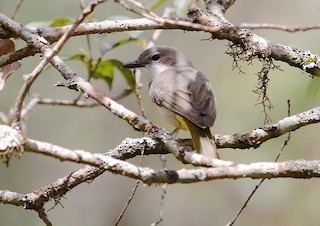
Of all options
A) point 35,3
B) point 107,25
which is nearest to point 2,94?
point 35,3

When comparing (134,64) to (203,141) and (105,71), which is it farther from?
(203,141)

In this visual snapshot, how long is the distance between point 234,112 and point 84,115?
7.12 ft

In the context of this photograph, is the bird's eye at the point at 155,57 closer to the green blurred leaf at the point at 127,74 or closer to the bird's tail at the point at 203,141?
the green blurred leaf at the point at 127,74

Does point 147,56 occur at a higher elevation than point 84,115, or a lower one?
lower

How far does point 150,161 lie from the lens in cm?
730

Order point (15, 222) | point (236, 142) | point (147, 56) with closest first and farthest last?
point (236, 142) < point (15, 222) < point (147, 56)

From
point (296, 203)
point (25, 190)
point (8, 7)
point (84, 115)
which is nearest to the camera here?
point (296, 203)

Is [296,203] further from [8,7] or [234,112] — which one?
[8,7]

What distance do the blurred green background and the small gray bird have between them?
51.9 inches

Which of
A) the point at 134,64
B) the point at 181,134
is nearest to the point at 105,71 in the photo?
the point at 134,64

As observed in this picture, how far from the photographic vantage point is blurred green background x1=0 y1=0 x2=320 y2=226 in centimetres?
638

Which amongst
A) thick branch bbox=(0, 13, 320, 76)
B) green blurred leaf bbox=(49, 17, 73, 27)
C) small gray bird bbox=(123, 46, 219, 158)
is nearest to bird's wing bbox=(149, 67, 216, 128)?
small gray bird bbox=(123, 46, 219, 158)

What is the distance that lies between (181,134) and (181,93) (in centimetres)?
294

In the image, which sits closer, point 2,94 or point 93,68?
point 93,68
